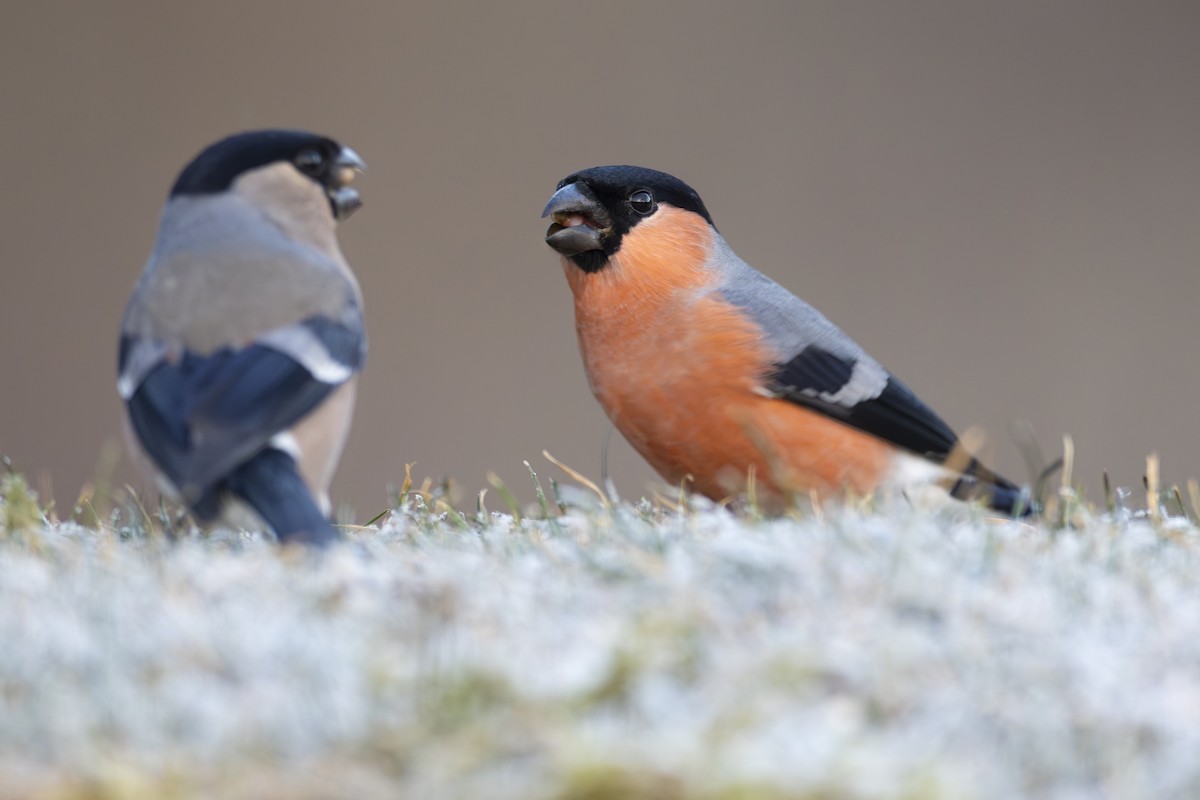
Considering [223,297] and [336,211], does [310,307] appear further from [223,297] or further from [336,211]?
[336,211]

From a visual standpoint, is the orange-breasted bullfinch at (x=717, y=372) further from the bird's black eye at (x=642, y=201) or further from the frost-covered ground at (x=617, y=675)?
the frost-covered ground at (x=617, y=675)

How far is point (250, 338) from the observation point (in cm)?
179

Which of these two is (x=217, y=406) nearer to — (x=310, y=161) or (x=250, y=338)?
(x=250, y=338)

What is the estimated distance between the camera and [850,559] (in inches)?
53.7

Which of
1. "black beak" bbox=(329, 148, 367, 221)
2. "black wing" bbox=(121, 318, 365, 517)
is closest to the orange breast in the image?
"black beak" bbox=(329, 148, 367, 221)

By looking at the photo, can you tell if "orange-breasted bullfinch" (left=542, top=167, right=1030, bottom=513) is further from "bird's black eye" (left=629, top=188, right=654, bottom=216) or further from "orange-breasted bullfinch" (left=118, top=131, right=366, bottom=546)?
"orange-breasted bullfinch" (left=118, top=131, right=366, bottom=546)

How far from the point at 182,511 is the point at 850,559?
1078 mm

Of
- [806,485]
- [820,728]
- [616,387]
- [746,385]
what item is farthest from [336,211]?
[820,728]

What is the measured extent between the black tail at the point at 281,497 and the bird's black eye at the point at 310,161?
0.62 meters

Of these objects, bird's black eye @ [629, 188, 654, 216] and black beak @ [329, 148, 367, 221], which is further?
bird's black eye @ [629, 188, 654, 216]

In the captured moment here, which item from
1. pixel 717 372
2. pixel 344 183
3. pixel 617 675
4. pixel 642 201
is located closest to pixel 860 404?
pixel 717 372

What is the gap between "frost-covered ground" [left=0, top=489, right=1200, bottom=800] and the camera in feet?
3.11

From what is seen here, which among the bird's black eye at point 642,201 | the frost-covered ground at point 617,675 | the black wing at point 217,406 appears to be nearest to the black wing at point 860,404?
the bird's black eye at point 642,201

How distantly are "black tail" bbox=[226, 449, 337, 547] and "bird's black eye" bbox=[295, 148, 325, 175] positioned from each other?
0.62 metres
